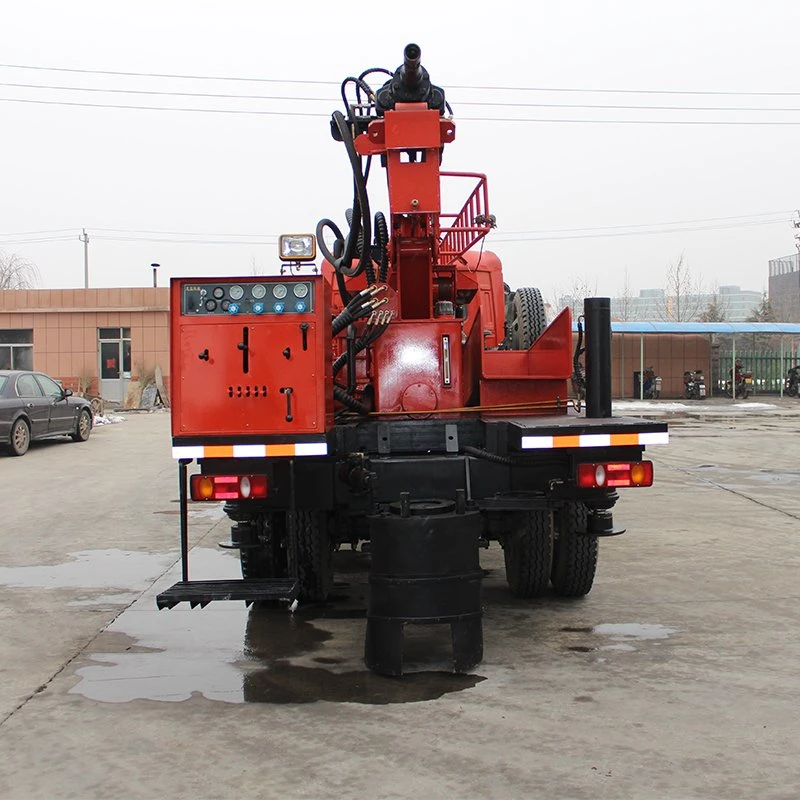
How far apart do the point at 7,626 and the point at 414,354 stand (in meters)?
3.06

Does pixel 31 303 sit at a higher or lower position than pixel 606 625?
higher

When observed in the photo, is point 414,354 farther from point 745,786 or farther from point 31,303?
point 31,303

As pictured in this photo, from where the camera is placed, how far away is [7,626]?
234 inches

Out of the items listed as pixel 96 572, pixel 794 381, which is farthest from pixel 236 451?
pixel 794 381

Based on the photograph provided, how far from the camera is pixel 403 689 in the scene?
464 centimetres

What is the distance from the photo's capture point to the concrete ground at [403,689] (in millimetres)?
3625

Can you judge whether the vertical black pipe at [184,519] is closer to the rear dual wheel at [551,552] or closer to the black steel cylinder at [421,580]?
the black steel cylinder at [421,580]

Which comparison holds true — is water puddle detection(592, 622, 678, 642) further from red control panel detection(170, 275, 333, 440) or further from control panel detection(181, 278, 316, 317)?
control panel detection(181, 278, 316, 317)

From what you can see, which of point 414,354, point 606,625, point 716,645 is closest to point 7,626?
point 414,354

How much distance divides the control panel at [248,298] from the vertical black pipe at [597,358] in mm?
1680

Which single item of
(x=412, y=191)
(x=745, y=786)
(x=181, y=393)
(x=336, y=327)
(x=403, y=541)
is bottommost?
(x=745, y=786)

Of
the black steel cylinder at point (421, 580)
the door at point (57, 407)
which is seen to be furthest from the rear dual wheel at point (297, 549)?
the door at point (57, 407)

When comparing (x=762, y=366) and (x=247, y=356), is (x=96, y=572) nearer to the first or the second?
(x=247, y=356)

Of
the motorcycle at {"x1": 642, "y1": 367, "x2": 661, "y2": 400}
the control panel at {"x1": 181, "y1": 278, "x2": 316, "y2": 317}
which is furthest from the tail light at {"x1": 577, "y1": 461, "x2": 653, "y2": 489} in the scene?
the motorcycle at {"x1": 642, "y1": 367, "x2": 661, "y2": 400}
